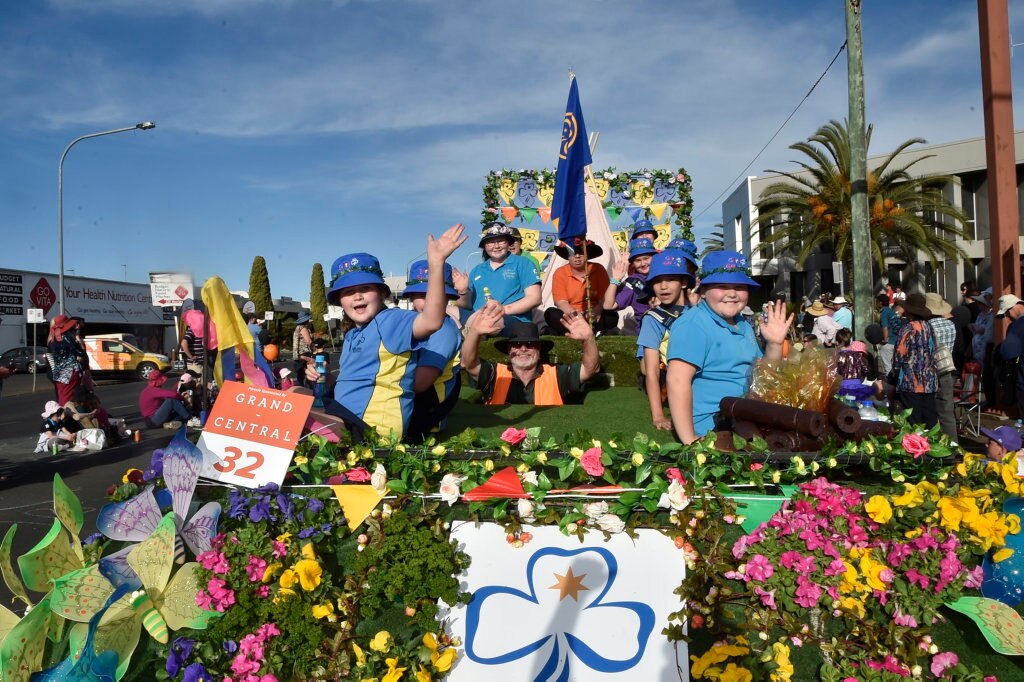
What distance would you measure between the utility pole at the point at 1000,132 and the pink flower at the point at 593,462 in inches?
331

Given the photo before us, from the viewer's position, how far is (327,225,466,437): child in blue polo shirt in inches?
135

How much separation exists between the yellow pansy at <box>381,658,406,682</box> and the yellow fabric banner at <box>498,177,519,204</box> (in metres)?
10.6

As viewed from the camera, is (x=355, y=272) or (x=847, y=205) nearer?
(x=355, y=272)

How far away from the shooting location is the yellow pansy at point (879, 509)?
7.50 ft

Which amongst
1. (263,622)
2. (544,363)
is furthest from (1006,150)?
(263,622)

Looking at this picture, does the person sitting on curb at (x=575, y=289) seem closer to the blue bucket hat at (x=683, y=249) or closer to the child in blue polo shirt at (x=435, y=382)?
the blue bucket hat at (x=683, y=249)

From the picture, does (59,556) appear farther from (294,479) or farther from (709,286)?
(709,286)

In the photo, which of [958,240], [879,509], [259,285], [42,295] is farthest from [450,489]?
[259,285]

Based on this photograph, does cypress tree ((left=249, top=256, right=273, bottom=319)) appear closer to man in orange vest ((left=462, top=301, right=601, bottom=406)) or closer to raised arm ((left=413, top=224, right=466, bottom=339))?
man in orange vest ((left=462, top=301, right=601, bottom=406))

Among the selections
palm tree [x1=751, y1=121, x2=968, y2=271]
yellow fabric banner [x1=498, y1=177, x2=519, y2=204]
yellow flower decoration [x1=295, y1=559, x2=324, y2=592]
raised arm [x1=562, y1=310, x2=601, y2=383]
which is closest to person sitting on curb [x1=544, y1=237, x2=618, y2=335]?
raised arm [x1=562, y1=310, x2=601, y2=383]

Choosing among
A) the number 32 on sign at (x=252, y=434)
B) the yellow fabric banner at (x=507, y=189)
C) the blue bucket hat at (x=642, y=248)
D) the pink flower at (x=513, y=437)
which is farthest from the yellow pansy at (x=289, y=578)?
the yellow fabric banner at (x=507, y=189)

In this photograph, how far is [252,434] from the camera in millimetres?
2656

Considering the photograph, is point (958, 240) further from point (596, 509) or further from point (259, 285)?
point (259, 285)

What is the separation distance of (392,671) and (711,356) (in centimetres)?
197
